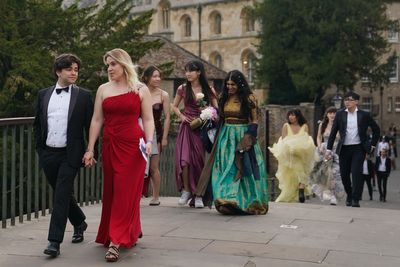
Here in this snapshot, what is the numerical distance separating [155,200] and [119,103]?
148 inches

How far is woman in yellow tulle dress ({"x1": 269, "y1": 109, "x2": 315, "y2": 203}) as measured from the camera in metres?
14.0

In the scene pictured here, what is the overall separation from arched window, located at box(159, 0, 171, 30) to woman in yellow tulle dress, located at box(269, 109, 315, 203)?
71505 mm

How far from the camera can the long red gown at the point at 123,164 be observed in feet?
22.1

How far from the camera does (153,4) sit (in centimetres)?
8544

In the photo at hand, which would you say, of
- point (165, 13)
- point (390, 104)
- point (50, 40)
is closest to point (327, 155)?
point (50, 40)

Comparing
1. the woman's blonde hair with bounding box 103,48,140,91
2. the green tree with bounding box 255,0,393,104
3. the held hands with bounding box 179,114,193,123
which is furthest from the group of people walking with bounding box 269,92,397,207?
the green tree with bounding box 255,0,393,104

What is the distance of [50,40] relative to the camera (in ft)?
78.8

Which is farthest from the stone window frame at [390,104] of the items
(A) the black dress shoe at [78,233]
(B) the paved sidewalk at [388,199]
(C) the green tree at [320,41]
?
(A) the black dress shoe at [78,233]

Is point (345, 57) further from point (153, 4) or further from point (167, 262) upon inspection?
point (167, 262)

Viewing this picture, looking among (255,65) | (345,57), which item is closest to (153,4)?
(255,65)

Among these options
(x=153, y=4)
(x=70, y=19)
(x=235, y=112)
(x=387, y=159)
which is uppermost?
(x=153, y=4)

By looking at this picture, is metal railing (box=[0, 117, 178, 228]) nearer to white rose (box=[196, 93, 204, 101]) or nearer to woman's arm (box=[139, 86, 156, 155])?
woman's arm (box=[139, 86, 156, 155])

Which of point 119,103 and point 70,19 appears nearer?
point 119,103

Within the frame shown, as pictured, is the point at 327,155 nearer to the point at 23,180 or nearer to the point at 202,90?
the point at 202,90
